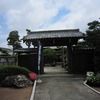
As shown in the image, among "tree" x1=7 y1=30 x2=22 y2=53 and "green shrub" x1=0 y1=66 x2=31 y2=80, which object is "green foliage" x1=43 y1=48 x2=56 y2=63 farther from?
"green shrub" x1=0 y1=66 x2=31 y2=80

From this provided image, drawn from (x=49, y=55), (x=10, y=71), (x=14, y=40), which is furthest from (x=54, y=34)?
(x=14, y=40)

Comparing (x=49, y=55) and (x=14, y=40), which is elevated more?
(x=14, y=40)

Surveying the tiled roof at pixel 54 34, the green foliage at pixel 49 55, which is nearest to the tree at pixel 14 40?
the green foliage at pixel 49 55

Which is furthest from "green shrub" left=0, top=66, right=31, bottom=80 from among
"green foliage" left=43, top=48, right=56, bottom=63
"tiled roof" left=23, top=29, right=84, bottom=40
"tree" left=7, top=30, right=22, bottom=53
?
"tree" left=7, top=30, right=22, bottom=53

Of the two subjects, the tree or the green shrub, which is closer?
the green shrub

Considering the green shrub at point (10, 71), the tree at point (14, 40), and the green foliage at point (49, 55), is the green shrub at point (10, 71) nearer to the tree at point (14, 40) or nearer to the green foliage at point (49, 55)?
the green foliage at point (49, 55)

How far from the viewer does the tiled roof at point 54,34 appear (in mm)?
20359

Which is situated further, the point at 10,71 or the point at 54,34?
the point at 54,34

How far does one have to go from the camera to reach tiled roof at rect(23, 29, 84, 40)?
20359 mm

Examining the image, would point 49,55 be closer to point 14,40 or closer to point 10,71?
point 14,40

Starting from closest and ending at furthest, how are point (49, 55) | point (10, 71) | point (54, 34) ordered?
point (10, 71)
point (54, 34)
point (49, 55)

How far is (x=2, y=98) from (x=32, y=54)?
38.2 feet

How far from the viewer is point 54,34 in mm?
21578

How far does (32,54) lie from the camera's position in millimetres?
21469
